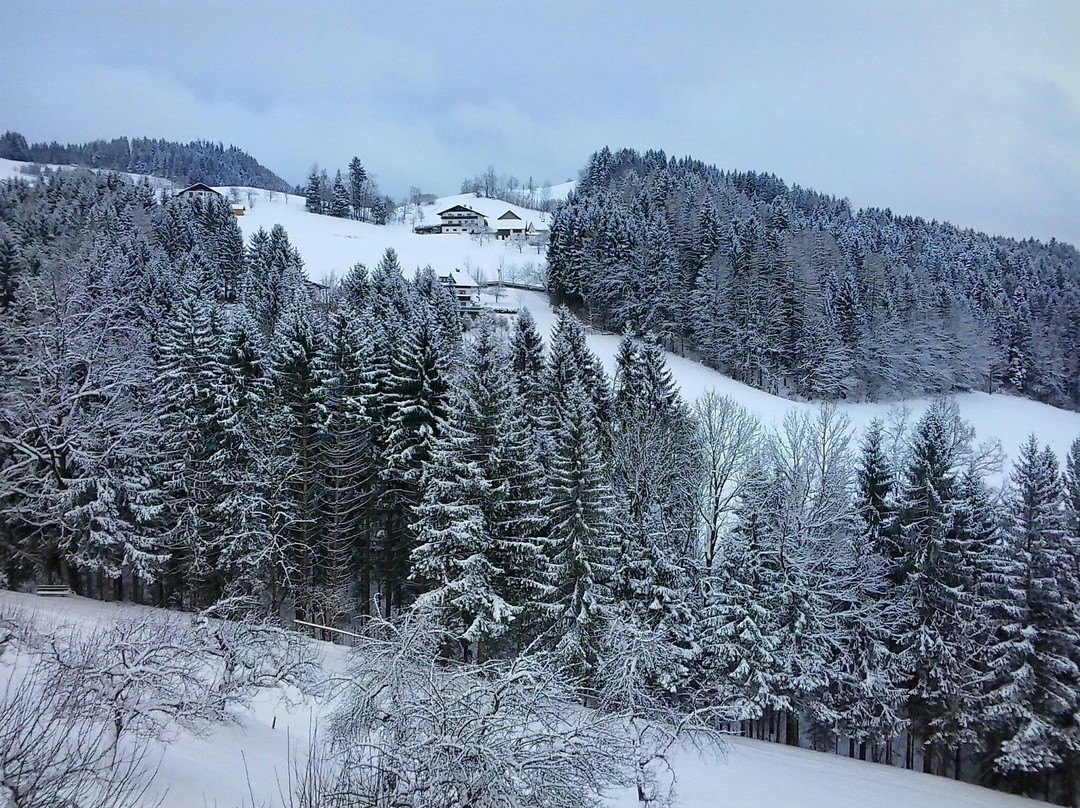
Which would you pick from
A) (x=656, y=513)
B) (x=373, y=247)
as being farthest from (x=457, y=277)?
(x=656, y=513)

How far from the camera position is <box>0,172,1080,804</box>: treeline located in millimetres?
22016

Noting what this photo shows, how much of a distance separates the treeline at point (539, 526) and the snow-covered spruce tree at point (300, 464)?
0.12 m

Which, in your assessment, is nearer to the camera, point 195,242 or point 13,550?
point 13,550

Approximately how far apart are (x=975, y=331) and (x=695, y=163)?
9802 centimetres

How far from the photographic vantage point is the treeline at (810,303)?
59688mm

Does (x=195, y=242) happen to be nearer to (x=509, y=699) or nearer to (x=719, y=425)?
(x=719, y=425)

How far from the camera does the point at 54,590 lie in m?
23.6

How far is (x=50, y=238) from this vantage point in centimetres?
6244

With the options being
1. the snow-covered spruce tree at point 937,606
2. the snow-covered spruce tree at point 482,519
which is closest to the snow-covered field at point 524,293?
the snow-covered spruce tree at point 937,606

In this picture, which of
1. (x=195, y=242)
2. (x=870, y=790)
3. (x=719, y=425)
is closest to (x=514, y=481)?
(x=719, y=425)

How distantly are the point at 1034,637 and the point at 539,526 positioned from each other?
701 inches

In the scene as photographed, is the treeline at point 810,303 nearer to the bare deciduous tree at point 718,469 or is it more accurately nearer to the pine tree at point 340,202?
the bare deciduous tree at point 718,469

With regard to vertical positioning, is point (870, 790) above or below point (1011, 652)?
below

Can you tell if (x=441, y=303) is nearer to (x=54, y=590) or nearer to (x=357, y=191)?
(x=54, y=590)
